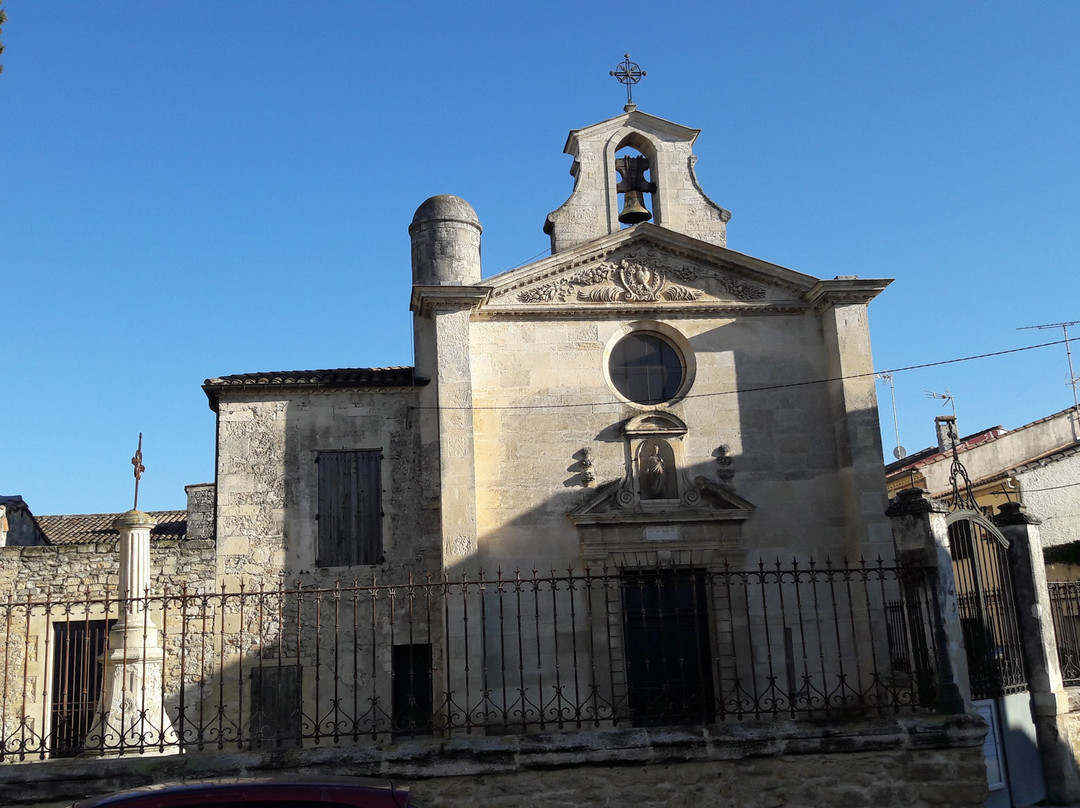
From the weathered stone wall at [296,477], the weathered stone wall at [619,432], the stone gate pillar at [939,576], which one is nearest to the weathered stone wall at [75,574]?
the weathered stone wall at [296,477]

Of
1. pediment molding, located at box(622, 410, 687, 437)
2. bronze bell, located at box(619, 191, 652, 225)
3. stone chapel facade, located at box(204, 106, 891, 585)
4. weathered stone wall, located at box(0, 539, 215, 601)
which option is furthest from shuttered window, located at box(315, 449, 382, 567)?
bronze bell, located at box(619, 191, 652, 225)

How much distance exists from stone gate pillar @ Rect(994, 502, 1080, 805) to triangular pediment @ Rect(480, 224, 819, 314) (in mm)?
5162

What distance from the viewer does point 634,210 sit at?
16328 mm

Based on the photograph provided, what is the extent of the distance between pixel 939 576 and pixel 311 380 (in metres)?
9.35

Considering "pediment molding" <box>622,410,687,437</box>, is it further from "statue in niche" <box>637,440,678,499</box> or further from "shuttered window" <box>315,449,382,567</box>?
"shuttered window" <box>315,449,382,567</box>

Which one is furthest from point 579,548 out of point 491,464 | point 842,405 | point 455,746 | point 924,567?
point 455,746

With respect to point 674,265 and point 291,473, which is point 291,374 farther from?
point 674,265

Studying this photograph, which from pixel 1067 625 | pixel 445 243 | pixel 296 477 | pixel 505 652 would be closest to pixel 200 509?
pixel 296 477

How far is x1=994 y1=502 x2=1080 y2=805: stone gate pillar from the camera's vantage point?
436 inches

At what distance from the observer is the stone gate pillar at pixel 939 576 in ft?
29.7

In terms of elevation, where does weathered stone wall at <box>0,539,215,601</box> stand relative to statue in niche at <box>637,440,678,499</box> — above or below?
below

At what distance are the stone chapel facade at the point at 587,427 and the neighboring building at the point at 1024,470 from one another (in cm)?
684

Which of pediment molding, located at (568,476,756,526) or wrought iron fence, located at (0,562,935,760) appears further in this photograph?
pediment molding, located at (568,476,756,526)

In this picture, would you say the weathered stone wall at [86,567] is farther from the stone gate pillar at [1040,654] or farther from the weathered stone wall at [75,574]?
the stone gate pillar at [1040,654]
